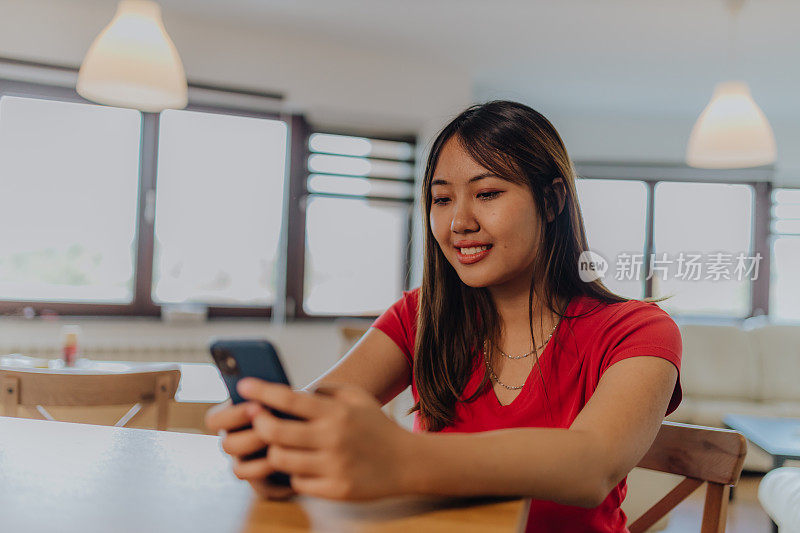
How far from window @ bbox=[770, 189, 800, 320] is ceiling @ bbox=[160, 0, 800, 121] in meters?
1.02

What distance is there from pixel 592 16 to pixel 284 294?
8.47 feet

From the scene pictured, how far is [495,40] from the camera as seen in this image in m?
4.29

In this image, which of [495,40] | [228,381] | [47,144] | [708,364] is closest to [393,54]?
[495,40]

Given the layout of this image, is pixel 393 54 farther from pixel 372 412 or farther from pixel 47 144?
pixel 372 412

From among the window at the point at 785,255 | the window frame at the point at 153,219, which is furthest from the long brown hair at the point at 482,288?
the window at the point at 785,255

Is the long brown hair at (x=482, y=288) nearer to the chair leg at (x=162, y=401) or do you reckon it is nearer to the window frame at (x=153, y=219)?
the chair leg at (x=162, y=401)

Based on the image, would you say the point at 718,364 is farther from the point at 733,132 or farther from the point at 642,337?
the point at 642,337

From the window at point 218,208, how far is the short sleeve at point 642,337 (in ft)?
11.9

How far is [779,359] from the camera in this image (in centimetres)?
450

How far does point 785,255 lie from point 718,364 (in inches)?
83.6

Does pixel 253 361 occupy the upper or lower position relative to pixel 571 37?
lower

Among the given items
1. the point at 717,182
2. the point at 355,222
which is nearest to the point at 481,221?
the point at 355,222

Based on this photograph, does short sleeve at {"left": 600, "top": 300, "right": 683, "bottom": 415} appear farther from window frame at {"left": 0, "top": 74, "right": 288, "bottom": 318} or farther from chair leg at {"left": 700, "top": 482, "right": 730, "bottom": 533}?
window frame at {"left": 0, "top": 74, "right": 288, "bottom": 318}

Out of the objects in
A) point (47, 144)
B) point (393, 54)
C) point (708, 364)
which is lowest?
point (708, 364)
